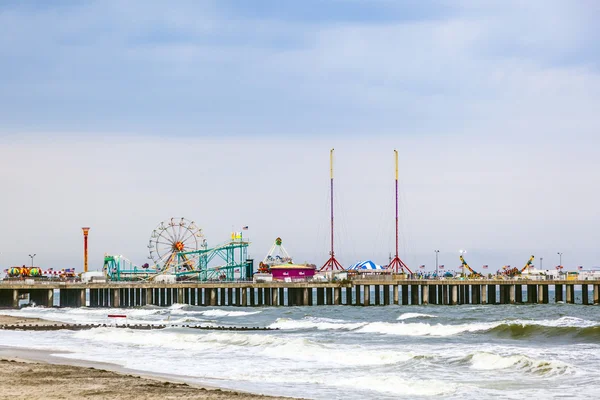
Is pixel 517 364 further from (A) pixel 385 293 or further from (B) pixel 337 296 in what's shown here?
(B) pixel 337 296

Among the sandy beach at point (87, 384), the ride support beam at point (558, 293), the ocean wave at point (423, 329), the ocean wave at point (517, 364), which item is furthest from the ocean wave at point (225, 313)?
the sandy beach at point (87, 384)

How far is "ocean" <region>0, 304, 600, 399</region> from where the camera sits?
25875 millimetres

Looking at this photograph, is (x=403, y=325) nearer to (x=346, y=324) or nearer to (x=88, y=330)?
(x=346, y=324)

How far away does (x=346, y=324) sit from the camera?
56.7 m

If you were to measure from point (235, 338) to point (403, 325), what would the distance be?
13708 millimetres

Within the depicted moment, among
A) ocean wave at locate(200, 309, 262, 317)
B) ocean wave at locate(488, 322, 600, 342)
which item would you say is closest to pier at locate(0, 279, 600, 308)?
ocean wave at locate(200, 309, 262, 317)

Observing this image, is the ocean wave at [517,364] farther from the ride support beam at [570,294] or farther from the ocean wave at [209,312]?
the ride support beam at [570,294]

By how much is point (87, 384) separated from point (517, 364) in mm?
14413

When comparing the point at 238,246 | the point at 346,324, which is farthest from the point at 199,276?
the point at 346,324

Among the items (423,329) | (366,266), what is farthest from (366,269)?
(423,329)

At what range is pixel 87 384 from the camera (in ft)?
78.8

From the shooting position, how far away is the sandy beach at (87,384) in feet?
71.5

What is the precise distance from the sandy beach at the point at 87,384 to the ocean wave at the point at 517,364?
10.6 meters

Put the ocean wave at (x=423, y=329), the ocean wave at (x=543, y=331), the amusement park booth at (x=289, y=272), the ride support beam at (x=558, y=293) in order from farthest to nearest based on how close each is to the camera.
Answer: the ride support beam at (x=558, y=293) → the amusement park booth at (x=289, y=272) → the ocean wave at (x=423, y=329) → the ocean wave at (x=543, y=331)
